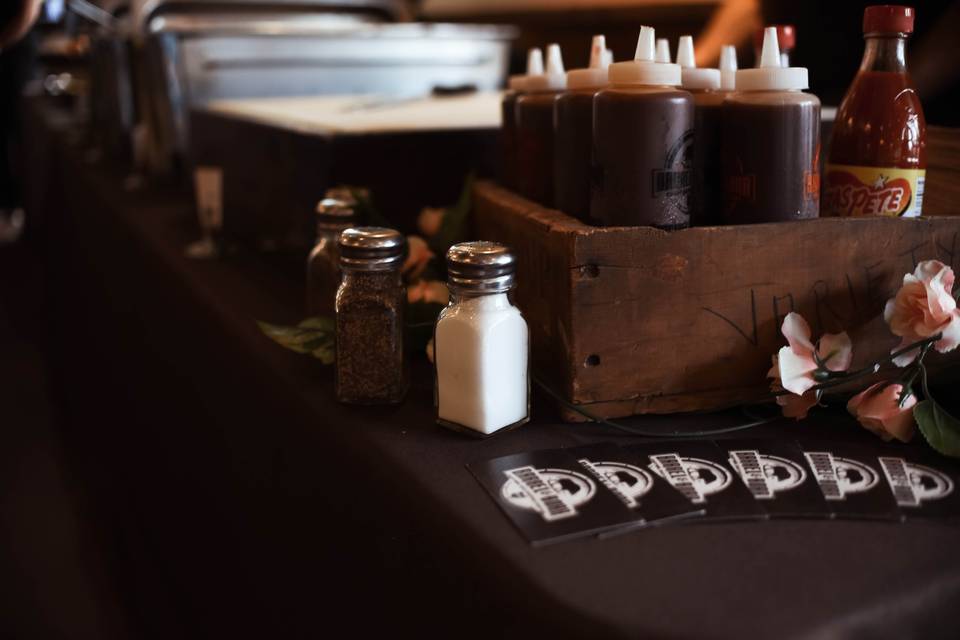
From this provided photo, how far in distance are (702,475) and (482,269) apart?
229 millimetres

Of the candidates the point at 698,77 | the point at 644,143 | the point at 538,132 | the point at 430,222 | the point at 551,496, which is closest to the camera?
the point at 551,496

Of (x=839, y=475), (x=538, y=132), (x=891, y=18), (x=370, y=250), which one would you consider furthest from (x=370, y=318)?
Answer: (x=891, y=18)

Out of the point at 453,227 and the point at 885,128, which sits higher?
the point at 885,128

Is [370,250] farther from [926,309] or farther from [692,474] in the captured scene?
[926,309]

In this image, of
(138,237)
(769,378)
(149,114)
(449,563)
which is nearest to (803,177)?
(769,378)

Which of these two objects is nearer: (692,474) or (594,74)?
(692,474)

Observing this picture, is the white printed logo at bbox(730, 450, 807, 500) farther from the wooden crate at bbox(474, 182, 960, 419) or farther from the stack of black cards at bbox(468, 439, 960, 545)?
the wooden crate at bbox(474, 182, 960, 419)

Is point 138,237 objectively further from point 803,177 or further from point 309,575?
point 803,177

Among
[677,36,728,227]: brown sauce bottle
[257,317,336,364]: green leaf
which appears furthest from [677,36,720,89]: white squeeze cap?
[257,317,336,364]: green leaf

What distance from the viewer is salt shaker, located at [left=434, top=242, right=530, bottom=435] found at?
76cm

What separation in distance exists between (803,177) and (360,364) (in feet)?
1.38

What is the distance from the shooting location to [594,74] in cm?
91

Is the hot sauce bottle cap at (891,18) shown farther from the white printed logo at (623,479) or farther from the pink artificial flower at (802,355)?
the white printed logo at (623,479)

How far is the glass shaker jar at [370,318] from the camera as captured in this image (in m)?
0.83
